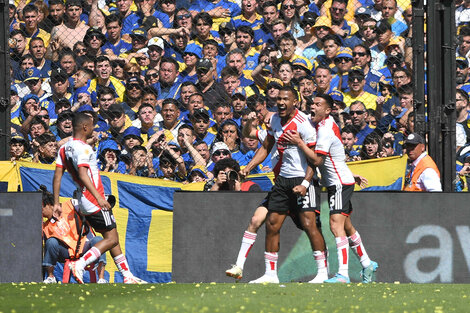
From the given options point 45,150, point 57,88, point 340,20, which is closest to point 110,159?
point 45,150

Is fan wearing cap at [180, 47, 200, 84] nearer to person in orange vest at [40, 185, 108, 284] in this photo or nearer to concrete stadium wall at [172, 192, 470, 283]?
concrete stadium wall at [172, 192, 470, 283]

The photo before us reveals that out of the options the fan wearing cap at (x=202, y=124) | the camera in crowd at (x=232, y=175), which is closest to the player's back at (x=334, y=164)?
the camera in crowd at (x=232, y=175)

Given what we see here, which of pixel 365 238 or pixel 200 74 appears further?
pixel 200 74

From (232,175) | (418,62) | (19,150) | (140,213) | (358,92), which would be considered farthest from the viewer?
(358,92)

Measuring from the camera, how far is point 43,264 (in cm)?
847

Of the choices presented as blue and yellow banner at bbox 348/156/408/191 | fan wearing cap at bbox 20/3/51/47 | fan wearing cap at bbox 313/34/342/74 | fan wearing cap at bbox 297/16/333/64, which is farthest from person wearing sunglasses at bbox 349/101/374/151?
fan wearing cap at bbox 20/3/51/47

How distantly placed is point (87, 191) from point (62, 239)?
97cm

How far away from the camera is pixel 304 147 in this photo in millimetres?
7609

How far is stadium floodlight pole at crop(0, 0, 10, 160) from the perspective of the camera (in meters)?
8.72

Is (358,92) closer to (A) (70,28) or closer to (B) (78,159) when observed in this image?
(A) (70,28)

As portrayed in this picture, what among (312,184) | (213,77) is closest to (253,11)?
(213,77)

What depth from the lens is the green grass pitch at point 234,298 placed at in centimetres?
547

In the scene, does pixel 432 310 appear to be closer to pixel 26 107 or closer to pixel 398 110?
pixel 398 110

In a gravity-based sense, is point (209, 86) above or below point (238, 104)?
above
